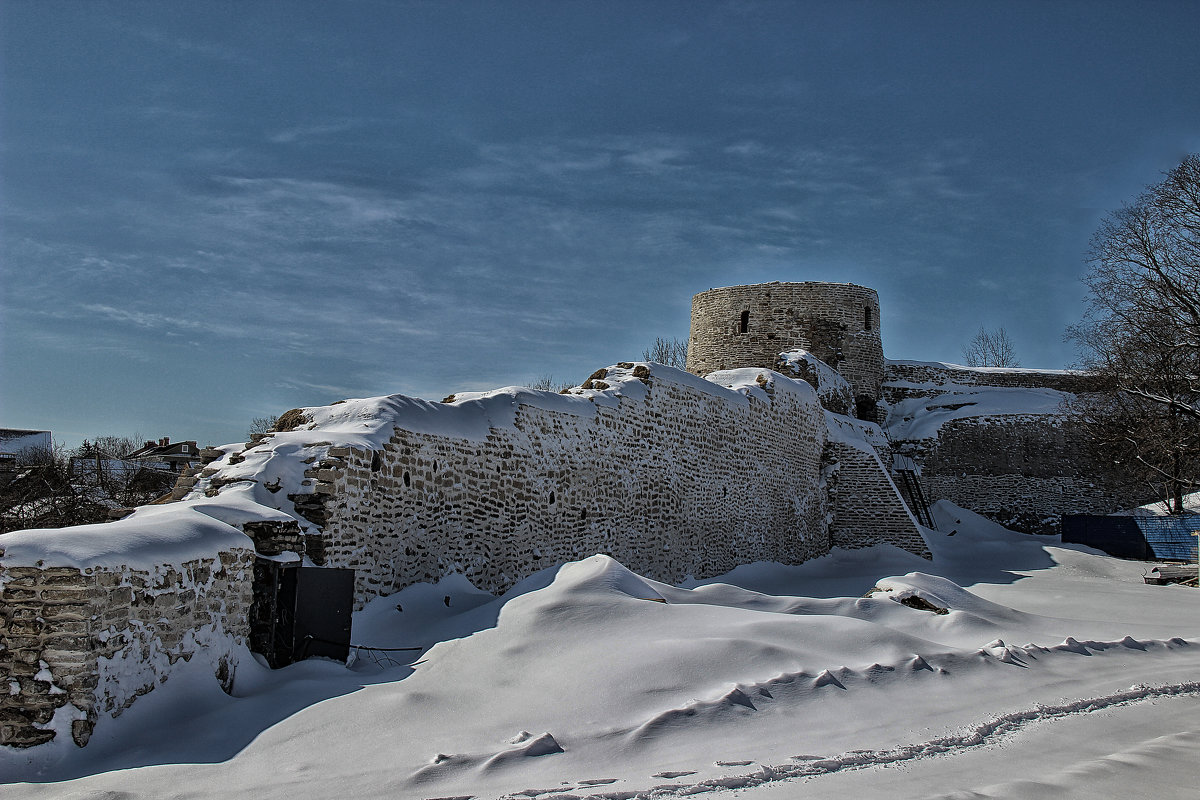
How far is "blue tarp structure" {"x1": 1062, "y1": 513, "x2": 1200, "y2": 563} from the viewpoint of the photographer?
1992 cm

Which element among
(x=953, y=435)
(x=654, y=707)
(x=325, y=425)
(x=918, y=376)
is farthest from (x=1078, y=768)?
(x=918, y=376)

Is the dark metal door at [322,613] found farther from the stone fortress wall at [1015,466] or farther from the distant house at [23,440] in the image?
the distant house at [23,440]

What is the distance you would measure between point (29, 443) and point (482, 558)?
3710 cm

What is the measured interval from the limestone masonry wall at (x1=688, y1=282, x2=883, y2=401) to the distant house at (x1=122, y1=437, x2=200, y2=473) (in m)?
20.1

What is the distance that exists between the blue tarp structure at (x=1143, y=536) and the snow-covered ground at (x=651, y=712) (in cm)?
1252

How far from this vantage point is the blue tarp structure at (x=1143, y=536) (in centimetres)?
1992

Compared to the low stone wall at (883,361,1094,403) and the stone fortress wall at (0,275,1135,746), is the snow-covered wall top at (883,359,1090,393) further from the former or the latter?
the stone fortress wall at (0,275,1135,746)

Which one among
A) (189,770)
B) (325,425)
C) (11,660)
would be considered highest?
(325,425)

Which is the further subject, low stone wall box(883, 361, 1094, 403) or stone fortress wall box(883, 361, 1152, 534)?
low stone wall box(883, 361, 1094, 403)

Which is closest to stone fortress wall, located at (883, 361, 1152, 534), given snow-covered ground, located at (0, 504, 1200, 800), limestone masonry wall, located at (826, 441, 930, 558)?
limestone masonry wall, located at (826, 441, 930, 558)

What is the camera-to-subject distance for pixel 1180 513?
2098cm

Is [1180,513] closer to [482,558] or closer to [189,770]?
[482,558]

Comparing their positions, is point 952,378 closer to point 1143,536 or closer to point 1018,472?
point 1018,472

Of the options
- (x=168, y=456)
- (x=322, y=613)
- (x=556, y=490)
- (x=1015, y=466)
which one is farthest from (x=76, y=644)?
(x=168, y=456)
